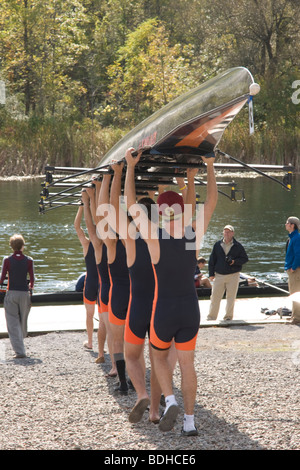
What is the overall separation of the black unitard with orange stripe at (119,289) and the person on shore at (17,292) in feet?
6.06

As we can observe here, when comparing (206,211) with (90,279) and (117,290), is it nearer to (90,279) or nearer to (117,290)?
(117,290)

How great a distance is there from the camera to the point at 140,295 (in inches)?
218

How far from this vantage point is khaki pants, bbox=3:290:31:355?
7832mm

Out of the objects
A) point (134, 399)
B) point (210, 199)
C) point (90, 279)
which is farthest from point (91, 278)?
point (210, 199)

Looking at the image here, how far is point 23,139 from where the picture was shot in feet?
140

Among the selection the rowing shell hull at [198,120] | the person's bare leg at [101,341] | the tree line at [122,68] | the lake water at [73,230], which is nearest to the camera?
the rowing shell hull at [198,120]

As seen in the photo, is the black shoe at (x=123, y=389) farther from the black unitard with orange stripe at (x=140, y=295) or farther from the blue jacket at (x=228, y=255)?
the blue jacket at (x=228, y=255)

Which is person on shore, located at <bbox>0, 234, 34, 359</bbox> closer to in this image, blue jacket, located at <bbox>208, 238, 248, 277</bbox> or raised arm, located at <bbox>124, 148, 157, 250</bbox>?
raised arm, located at <bbox>124, 148, 157, 250</bbox>

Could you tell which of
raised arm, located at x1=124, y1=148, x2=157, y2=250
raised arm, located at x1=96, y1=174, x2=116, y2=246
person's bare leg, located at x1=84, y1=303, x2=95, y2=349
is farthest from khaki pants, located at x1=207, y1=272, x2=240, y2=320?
raised arm, located at x1=124, y1=148, x2=157, y2=250

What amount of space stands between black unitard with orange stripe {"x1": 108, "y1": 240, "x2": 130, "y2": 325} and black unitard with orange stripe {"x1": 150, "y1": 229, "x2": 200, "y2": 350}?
50.0 inches

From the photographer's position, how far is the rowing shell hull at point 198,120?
214 inches

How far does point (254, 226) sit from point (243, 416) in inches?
826

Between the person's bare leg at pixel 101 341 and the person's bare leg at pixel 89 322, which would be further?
the person's bare leg at pixel 89 322

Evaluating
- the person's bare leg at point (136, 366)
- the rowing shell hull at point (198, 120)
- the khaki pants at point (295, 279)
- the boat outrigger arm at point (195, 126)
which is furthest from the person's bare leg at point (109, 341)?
the khaki pants at point (295, 279)
